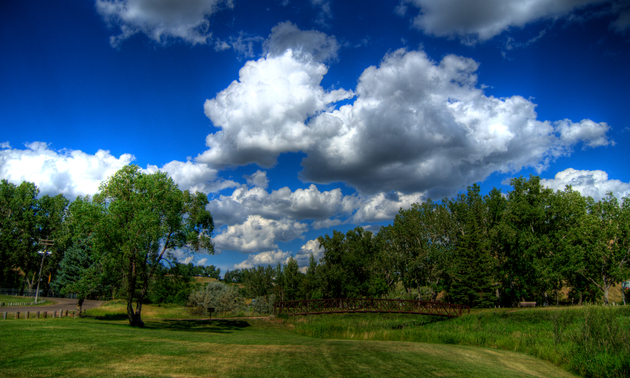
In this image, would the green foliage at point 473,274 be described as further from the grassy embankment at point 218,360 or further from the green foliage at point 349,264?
the grassy embankment at point 218,360

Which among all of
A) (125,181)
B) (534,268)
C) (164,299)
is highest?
(125,181)

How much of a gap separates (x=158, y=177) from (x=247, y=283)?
102 metres

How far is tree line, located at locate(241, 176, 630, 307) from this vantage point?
45469 millimetres

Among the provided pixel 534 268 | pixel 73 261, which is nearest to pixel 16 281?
pixel 73 261

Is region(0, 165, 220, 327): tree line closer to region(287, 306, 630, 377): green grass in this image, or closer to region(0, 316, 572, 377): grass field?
region(0, 316, 572, 377): grass field

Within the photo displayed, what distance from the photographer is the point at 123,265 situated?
2820 cm

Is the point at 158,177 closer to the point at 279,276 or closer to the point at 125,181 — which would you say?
the point at 125,181

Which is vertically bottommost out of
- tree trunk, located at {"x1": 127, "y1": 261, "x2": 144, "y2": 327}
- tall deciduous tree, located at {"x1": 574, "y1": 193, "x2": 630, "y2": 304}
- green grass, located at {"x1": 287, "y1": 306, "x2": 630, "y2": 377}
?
green grass, located at {"x1": 287, "y1": 306, "x2": 630, "y2": 377}

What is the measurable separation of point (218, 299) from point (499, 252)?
152ft

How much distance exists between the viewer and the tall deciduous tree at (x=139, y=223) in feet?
83.9

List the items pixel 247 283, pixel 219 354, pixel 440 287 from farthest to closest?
pixel 247 283 → pixel 440 287 → pixel 219 354

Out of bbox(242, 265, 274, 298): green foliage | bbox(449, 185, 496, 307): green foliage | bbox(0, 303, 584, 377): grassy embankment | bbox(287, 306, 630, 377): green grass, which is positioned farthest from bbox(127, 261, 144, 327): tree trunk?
bbox(242, 265, 274, 298): green foliage

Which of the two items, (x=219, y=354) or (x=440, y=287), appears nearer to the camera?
(x=219, y=354)

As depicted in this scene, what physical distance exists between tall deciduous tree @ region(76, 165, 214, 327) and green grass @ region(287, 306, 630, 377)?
15.2 meters
